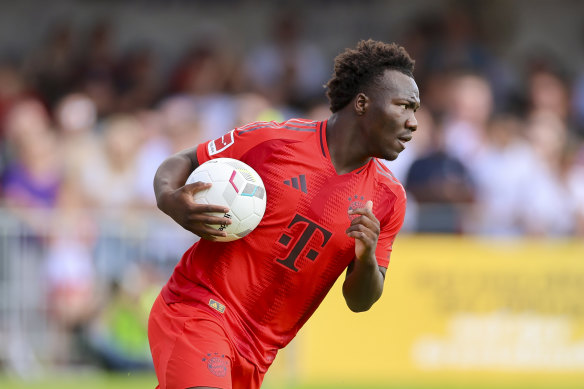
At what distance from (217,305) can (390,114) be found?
135 cm

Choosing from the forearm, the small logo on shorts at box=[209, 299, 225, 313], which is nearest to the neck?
the forearm

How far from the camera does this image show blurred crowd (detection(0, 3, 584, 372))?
11.3 metres

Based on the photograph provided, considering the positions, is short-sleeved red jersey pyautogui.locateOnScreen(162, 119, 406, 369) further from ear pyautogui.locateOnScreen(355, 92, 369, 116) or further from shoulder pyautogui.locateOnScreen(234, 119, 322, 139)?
ear pyautogui.locateOnScreen(355, 92, 369, 116)

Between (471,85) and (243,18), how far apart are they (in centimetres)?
474

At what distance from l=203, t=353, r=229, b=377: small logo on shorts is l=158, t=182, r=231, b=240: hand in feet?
1.98

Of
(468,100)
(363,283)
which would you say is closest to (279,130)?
(363,283)

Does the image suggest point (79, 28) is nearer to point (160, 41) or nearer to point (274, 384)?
point (160, 41)

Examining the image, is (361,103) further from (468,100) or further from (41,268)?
(468,100)

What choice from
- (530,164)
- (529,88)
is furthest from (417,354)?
(529,88)

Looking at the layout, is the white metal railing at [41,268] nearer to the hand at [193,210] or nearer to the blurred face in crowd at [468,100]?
the blurred face in crowd at [468,100]

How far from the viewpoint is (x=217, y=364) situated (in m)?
5.31

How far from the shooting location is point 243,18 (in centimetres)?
1662

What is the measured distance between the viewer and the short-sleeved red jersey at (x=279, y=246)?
5555mm

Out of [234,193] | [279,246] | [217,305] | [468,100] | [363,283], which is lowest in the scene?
[217,305]
